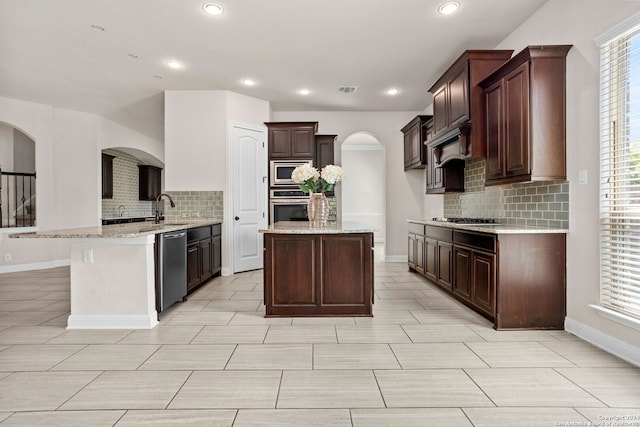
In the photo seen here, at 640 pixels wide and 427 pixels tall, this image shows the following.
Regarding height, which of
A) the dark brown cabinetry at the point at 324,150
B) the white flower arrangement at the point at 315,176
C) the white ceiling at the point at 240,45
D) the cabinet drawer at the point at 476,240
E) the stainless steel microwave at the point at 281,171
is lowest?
the cabinet drawer at the point at 476,240

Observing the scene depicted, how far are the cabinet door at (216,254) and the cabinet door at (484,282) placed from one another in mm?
3511

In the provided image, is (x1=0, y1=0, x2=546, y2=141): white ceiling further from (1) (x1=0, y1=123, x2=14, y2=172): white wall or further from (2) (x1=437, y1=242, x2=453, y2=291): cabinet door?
(2) (x1=437, y1=242, x2=453, y2=291): cabinet door

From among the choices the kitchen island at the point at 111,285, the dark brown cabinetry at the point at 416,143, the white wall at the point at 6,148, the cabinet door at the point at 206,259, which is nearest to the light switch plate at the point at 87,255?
the kitchen island at the point at 111,285

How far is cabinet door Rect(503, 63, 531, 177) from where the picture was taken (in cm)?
288

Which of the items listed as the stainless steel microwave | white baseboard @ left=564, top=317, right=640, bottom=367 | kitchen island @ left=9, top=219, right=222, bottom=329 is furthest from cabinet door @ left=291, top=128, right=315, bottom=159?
white baseboard @ left=564, top=317, right=640, bottom=367

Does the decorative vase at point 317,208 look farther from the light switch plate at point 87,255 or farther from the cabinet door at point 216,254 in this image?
the light switch plate at point 87,255

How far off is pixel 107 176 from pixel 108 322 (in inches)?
247

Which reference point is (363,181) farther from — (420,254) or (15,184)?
(15,184)

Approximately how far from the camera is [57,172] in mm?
6250

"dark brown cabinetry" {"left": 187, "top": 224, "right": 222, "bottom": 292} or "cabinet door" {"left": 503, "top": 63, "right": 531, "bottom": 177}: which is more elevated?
"cabinet door" {"left": 503, "top": 63, "right": 531, "bottom": 177}

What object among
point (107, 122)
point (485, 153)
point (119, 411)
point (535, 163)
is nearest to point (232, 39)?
point (485, 153)

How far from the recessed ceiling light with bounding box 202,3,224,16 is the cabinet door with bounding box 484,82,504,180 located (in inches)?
109

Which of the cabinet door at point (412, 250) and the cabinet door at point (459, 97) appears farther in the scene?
the cabinet door at point (412, 250)

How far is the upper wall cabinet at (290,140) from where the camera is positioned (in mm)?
5902
